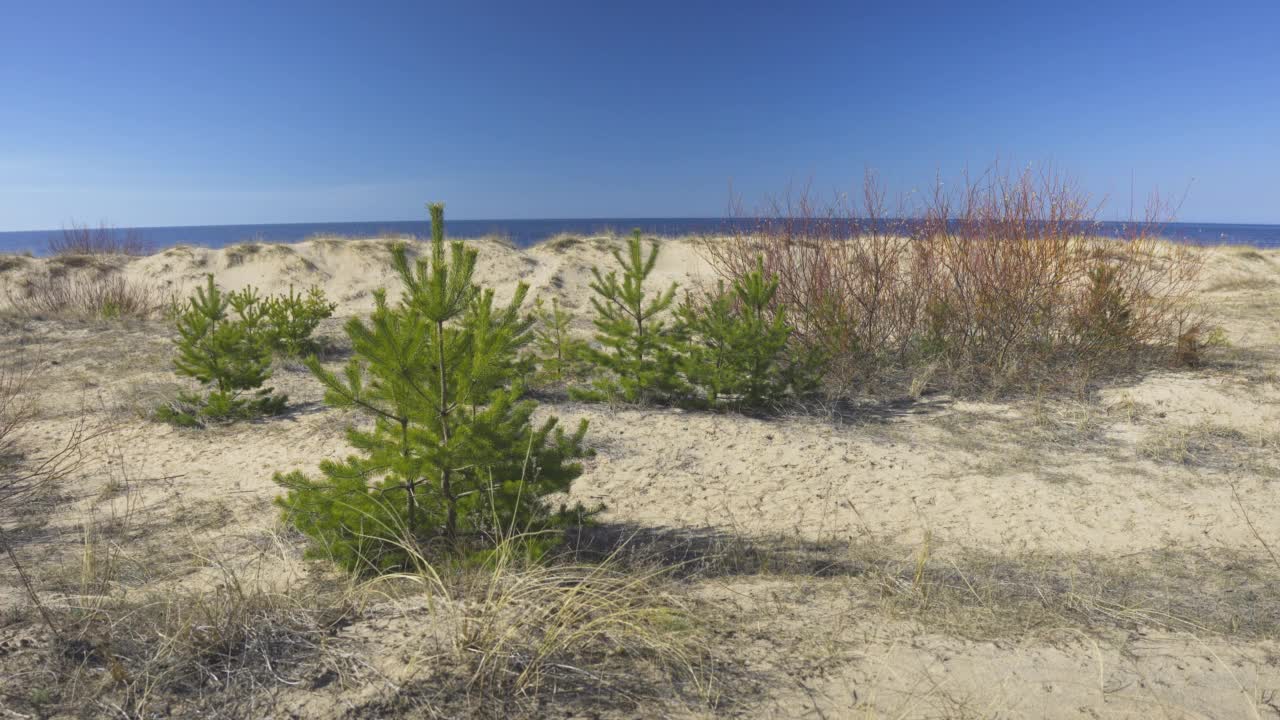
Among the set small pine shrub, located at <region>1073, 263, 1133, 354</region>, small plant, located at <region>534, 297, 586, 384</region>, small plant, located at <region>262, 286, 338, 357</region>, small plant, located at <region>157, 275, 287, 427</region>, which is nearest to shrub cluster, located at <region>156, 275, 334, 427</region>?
small plant, located at <region>157, 275, 287, 427</region>

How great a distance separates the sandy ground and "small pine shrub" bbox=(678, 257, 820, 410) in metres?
0.33

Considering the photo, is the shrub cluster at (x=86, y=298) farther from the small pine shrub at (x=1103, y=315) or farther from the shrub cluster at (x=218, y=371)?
the small pine shrub at (x=1103, y=315)

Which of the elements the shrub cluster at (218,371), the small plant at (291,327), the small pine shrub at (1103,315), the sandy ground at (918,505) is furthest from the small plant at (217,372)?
the small pine shrub at (1103,315)

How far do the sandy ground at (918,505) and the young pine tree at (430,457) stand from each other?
106cm

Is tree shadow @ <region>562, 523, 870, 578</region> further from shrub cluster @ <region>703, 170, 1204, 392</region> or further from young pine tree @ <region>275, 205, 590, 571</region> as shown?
shrub cluster @ <region>703, 170, 1204, 392</region>

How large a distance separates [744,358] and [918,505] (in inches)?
89.6

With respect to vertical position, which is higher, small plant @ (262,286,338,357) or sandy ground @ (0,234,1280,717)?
small plant @ (262,286,338,357)

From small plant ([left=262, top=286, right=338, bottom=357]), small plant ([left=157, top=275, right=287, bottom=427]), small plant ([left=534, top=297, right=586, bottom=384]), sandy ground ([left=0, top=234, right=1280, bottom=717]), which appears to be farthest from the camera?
small plant ([left=262, top=286, right=338, bottom=357])

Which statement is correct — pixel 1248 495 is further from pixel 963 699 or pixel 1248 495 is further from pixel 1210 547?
pixel 963 699

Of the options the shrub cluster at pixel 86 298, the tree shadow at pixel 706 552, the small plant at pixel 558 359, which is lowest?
the tree shadow at pixel 706 552

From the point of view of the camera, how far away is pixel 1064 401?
24.7ft

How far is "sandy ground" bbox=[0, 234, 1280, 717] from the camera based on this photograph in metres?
2.58

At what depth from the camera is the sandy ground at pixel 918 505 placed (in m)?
2.58

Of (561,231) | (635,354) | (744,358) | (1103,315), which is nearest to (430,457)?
(635,354)
